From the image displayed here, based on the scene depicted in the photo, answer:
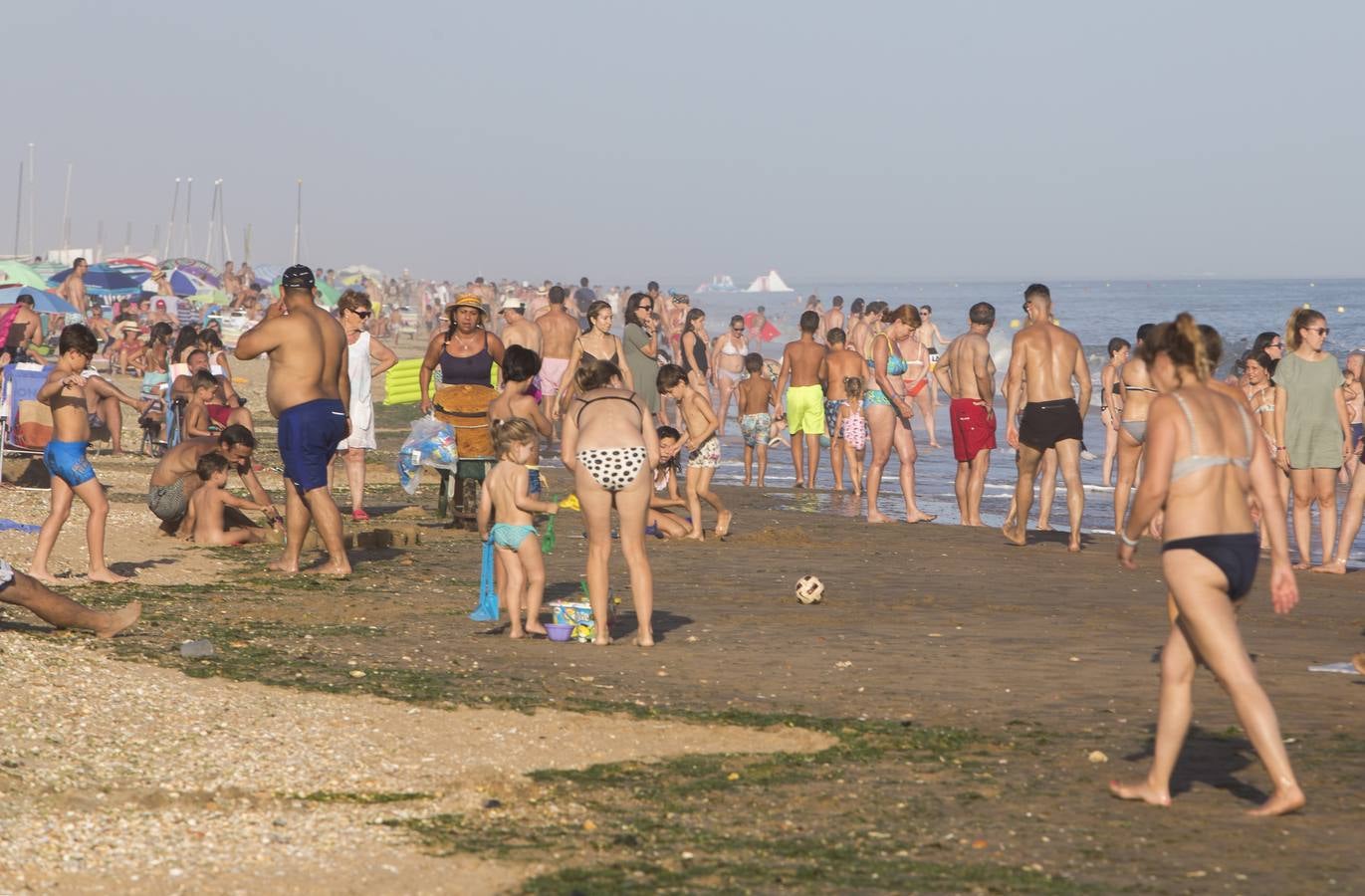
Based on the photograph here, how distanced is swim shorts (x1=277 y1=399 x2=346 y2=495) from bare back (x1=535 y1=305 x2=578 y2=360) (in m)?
7.09

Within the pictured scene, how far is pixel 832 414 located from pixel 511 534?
29.9 ft

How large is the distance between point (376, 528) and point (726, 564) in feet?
8.75

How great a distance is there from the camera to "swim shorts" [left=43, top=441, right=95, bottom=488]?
940cm

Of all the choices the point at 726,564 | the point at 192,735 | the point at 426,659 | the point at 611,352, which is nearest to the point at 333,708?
the point at 192,735

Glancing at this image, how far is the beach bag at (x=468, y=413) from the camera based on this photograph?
39.9 feet

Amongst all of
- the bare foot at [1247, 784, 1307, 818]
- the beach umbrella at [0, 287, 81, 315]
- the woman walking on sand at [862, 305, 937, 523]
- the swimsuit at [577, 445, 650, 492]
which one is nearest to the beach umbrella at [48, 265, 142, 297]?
the beach umbrella at [0, 287, 81, 315]

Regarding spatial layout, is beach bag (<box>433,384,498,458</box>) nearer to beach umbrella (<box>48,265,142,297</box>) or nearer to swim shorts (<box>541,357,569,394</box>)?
swim shorts (<box>541,357,569,394</box>)

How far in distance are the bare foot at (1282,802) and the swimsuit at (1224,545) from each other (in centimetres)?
63

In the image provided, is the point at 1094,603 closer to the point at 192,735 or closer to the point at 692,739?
the point at 692,739

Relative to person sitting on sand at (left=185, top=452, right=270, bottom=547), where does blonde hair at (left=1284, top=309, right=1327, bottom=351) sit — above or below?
above

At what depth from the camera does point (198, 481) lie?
11992 millimetres

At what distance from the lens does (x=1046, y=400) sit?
12570 mm

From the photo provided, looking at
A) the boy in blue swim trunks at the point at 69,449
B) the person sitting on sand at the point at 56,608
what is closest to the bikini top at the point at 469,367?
the boy in blue swim trunks at the point at 69,449

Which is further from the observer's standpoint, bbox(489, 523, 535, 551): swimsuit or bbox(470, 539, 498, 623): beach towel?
bbox(470, 539, 498, 623): beach towel
